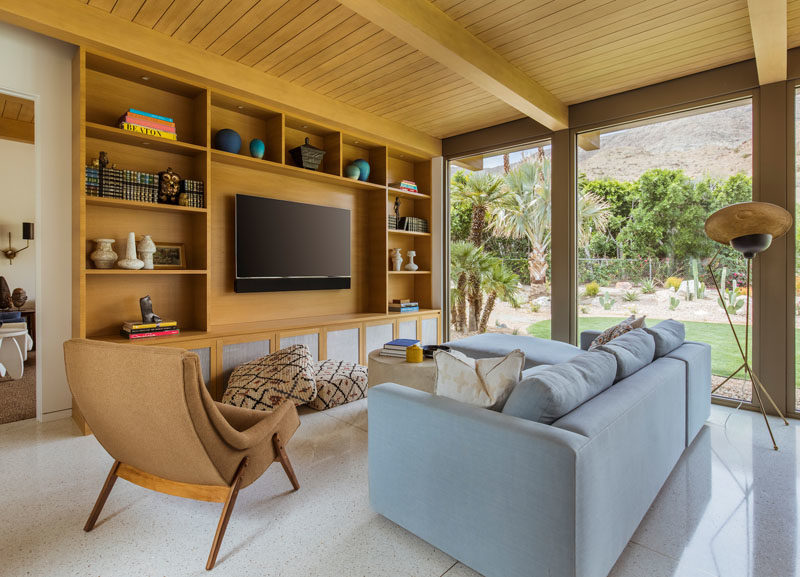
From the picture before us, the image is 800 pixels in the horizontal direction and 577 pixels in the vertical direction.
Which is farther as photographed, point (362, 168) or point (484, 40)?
point (362, 168)

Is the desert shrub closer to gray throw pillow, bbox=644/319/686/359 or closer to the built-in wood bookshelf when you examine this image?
gray throw pillow, bbox=644/319/686/359

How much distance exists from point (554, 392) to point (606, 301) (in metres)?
2.99

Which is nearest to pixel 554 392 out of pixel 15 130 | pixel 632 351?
pixel 632 351

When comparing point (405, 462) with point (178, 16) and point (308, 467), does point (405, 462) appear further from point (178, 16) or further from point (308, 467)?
point (178, 16)

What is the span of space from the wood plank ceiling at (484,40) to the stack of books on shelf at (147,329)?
6.57 feet

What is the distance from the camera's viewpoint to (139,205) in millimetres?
3205

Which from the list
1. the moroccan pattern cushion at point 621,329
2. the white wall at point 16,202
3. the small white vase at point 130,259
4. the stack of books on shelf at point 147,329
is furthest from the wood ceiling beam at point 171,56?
the moroccan pattern cushion at point 621,329

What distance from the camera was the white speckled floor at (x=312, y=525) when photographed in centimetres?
164

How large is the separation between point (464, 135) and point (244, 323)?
3.21 m

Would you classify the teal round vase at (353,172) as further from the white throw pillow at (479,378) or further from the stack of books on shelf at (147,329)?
the white throw pillow at (479,378)

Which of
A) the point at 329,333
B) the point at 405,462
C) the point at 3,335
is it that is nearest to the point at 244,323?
the point at 329,333

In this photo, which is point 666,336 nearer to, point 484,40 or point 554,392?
point 554,392

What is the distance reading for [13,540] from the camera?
1.79 metres

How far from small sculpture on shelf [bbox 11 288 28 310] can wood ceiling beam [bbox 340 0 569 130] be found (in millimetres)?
4653
